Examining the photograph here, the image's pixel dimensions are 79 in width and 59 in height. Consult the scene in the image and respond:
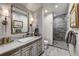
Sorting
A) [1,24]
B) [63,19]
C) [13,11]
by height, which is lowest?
[1,24]

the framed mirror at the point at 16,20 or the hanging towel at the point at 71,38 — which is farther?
the framed mirror at the point at 16,20

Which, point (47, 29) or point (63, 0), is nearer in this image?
point (63, 0)

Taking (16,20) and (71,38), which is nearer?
(71,38)

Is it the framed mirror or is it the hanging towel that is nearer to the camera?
the hanging towel

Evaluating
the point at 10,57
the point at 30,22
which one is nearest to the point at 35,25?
the point at 30,22

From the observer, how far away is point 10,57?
1381 millimetres

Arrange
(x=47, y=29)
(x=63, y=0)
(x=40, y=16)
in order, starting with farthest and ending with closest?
1. (x=47, y=29)
2. (x=40, y=16)
3. (x=63, y=0)

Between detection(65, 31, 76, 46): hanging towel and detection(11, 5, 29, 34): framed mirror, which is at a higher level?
detection(11, 5, 29, 34): framed mirror

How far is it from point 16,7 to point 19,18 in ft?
1.02

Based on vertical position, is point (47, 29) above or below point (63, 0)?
below

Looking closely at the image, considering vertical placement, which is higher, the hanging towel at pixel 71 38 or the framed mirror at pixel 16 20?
the framed mirror at pixel 16 20

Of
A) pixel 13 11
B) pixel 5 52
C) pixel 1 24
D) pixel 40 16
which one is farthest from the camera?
pixel 40 16

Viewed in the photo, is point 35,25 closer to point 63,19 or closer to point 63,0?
point 63,19

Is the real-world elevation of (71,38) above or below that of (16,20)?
below
